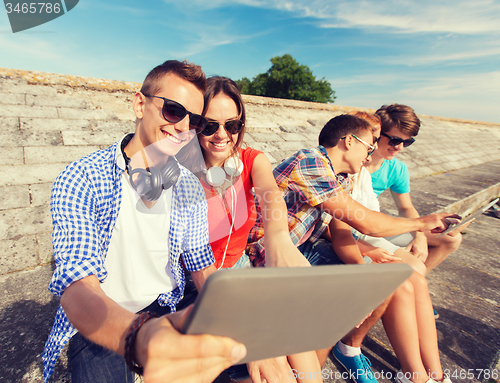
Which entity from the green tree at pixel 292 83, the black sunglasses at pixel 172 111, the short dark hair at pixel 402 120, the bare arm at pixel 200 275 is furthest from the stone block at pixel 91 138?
the green tree at pixel 292 83

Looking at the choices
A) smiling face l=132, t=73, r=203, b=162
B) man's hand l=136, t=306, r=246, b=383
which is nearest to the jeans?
man's hand l=136, t=306, r=246, b=383

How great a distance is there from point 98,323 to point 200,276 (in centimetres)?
76

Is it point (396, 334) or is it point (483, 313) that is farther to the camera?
point (483, 313)

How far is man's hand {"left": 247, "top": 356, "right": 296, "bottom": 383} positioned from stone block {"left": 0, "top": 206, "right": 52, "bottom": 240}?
7.26ft

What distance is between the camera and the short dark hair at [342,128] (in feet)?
7.27

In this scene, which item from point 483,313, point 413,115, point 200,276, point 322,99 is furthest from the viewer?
point 322,99

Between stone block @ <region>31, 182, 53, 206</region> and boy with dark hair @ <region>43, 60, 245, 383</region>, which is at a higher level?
boy with dark hair @ <region>43, 60, 245, 383</region>

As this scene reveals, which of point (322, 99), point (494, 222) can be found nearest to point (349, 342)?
point (494, 222)

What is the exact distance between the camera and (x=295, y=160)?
212cm

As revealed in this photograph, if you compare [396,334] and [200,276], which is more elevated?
[200,276]

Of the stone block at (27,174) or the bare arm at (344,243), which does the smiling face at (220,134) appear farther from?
the stone block at (27,174)

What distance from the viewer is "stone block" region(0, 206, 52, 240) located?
2.20 metres

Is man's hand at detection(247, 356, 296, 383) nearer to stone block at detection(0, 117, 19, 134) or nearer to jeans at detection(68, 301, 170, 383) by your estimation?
jeans at detection(68, 301, 170, 383)

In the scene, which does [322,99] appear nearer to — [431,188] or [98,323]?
[431,188]
